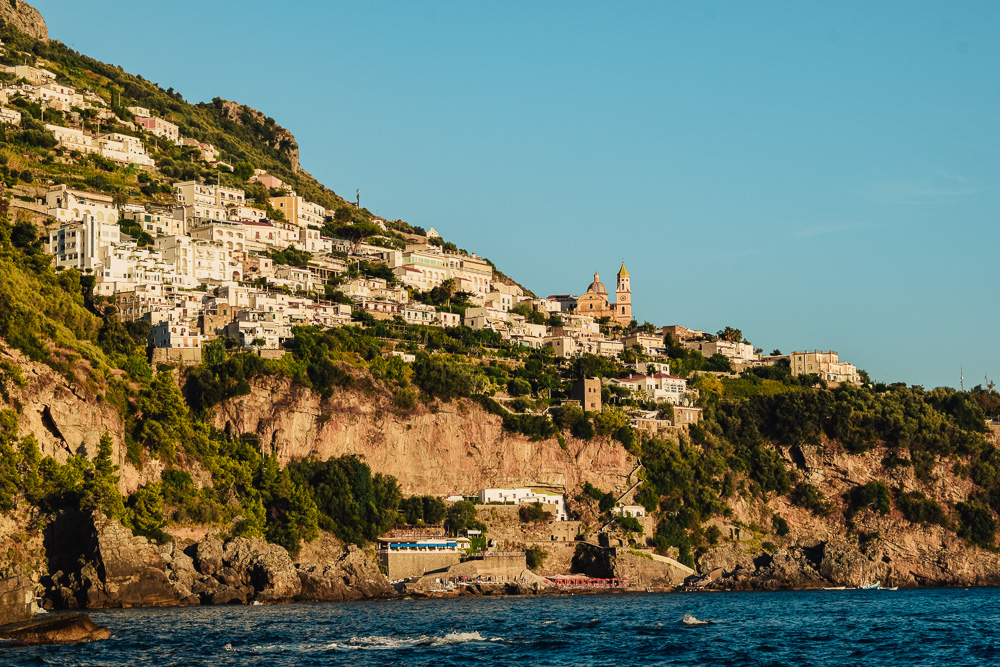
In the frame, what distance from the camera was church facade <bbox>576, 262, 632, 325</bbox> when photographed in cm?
12925

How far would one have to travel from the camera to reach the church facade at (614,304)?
12925 centimetres

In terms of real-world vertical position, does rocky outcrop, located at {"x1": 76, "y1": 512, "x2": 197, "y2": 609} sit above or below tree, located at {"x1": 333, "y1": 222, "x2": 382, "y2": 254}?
below

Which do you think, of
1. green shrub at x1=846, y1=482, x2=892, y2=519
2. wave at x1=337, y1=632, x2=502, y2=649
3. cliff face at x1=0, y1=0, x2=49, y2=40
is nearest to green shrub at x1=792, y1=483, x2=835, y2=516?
green shrub at x1=846, y1=482, x2=892, y2=519

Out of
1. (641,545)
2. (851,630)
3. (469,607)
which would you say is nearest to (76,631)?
(469,607)

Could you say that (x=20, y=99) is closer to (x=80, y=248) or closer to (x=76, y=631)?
(x=80, y=248)

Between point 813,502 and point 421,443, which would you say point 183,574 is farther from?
point 813,502

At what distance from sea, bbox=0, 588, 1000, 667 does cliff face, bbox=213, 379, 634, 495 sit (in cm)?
1399

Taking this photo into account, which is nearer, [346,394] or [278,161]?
[346,394]

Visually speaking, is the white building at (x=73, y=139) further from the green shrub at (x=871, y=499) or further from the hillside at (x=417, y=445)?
the green shrub at (x=871, y=499)

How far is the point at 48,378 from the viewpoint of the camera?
6512 centimetres

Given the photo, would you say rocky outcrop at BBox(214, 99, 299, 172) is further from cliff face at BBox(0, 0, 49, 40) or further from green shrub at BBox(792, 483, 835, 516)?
green shrub at BBox(792, 483, 835, 516)

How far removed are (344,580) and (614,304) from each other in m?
69.3

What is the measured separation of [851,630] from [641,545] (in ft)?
91.0

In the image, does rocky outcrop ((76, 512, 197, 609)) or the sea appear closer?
the sea
